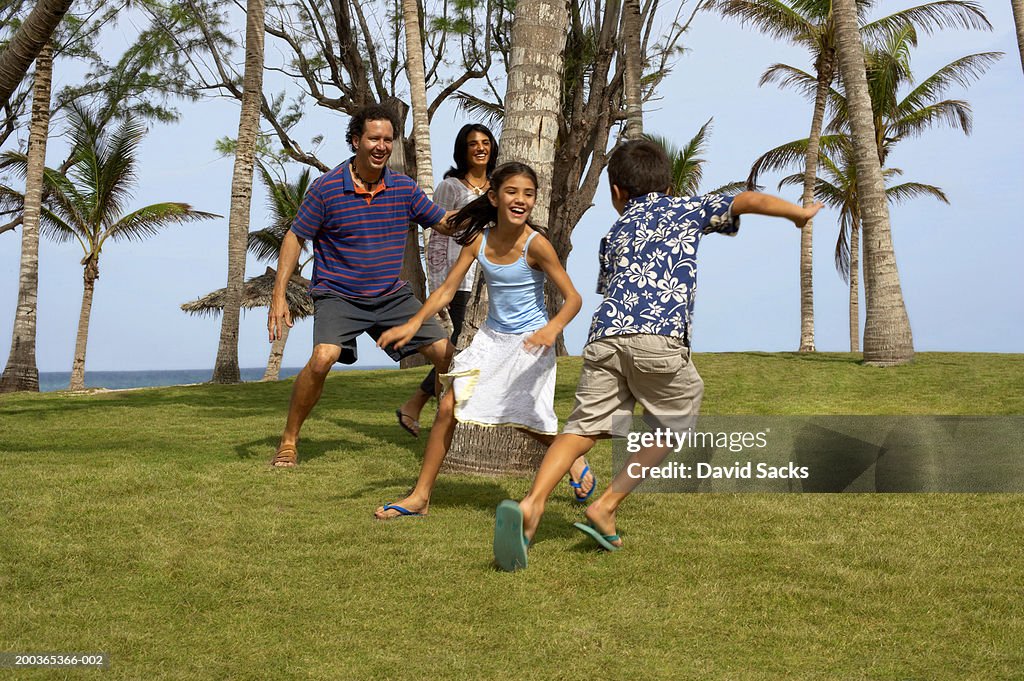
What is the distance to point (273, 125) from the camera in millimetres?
25109

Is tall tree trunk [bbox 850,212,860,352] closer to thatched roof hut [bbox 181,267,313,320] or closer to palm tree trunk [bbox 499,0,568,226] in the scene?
thatched roof hut [bbox 181,267,313,320]

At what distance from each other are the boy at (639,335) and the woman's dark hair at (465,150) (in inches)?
106

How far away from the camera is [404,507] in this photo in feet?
17.4

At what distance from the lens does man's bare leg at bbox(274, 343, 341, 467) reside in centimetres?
628

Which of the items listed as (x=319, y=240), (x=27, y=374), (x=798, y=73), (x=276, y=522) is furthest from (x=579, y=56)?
(x=276, y=522)

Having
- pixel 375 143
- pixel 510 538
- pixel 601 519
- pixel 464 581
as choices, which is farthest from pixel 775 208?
pixel 375 143

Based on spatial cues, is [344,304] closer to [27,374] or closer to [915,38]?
[27,374]

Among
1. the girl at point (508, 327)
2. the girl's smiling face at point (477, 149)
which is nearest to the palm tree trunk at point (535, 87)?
the girl's smiling face at point (477, 149)

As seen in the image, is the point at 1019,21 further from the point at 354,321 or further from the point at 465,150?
the point at 354,321

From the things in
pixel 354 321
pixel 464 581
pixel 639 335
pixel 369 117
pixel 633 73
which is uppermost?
pixel 633 73

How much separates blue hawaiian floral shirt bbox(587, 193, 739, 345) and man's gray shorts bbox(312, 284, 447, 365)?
2.14 meters

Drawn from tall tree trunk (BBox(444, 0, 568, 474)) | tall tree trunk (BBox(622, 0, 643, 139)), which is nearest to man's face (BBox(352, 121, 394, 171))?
tall tree trunk (BBox(444, 0, 568, 474))

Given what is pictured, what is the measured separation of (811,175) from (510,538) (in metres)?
23.9

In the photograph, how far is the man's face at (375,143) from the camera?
6188 millimetres
